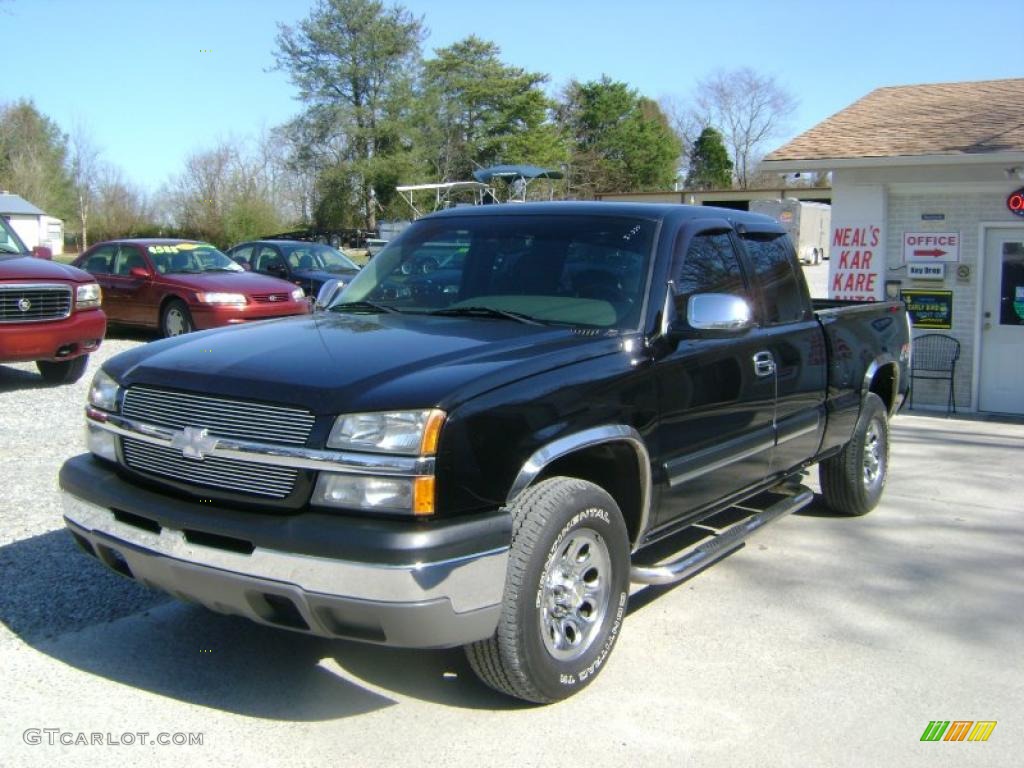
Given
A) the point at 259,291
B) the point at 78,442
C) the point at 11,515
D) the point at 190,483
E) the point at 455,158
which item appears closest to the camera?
the point at 190,483

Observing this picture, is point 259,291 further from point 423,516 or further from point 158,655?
point 423,516

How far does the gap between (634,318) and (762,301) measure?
1353 mm

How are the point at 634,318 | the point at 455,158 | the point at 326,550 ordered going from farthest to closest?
1. the point at 455,158
2. the point at 634,318
3. the point at 326,550

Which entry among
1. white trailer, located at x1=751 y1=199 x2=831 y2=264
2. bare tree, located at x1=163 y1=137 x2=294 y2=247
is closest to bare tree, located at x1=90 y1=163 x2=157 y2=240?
bare tree, located at x1=163 y1=137 x2=294 y2=247

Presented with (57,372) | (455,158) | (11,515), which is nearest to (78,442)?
(11,515)

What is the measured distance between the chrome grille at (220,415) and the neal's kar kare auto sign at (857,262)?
10143 millimetres

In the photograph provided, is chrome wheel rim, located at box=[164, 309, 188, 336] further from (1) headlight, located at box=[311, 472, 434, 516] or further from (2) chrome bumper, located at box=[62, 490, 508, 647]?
(1) headlight, located at box=[311, 472, 434, 516]

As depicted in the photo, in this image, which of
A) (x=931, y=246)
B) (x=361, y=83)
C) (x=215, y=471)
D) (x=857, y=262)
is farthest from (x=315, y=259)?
Result: (x=361, y=83)

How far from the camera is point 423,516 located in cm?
310

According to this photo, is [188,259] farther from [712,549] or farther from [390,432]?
[390,432]

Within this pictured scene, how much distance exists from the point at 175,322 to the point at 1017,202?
10.9 meters

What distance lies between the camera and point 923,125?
1237 centimetres

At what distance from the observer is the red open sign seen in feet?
36.3

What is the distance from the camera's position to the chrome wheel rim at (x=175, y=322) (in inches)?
539
